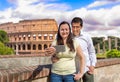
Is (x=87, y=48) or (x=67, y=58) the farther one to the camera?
(x=87, y=48)

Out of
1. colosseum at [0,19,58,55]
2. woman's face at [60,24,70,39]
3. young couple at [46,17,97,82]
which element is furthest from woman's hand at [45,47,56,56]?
colosseum at [0,19,58,55]

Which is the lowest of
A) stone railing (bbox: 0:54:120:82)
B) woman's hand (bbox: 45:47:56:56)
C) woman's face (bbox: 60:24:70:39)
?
stone railing (bbox: 0:54:120:82)

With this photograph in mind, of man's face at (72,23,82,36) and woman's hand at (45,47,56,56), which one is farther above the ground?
man's face at (72,23,82,36)

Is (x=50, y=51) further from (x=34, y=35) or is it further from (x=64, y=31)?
(x=34, y=35)

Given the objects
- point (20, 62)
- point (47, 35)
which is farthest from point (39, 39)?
point (20, 62)

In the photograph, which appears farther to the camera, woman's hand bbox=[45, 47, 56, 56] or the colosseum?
the colosseum

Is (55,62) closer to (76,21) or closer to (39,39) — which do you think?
(76,21)

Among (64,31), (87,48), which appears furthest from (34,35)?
(64,31)

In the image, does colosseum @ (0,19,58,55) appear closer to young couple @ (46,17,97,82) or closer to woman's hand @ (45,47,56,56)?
young couple @ (46,17,97,82)

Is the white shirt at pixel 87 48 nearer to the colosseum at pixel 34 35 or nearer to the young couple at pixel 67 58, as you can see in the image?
the young couple at pixel 67 58

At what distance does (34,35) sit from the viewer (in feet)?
235

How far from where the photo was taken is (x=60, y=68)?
346cm

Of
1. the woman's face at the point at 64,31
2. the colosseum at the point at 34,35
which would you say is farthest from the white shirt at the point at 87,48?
the colosseum at the point at 34,35

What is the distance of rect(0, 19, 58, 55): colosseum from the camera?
7119 cm
